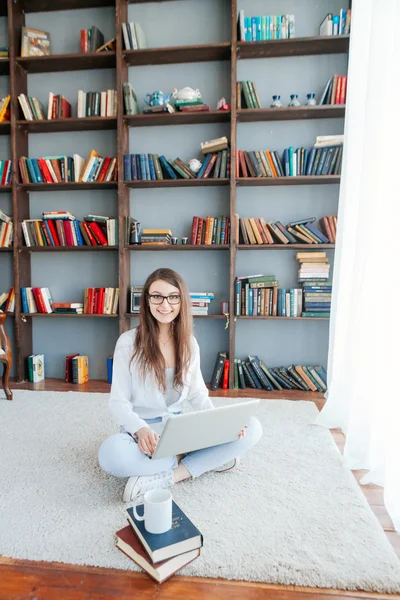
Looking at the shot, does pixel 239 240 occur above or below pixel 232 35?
below

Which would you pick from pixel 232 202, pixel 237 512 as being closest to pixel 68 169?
pixel 232 202

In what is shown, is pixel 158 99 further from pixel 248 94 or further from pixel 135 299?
pixel 135 299

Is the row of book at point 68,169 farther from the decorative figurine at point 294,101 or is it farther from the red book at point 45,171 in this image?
the decorative figurine at point 294,101

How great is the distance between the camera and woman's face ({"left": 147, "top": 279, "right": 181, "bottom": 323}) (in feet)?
4.96

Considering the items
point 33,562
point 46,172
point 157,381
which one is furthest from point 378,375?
point 46,172

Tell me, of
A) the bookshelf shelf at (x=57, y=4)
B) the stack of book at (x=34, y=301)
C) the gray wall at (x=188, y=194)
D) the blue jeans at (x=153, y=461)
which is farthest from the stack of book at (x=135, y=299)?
the bookshelf shelf at (x=57, y=4)

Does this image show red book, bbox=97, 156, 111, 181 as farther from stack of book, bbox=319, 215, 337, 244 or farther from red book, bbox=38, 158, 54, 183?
stack of book, bbox=319, 215, 337, 244

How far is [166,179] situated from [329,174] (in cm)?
125

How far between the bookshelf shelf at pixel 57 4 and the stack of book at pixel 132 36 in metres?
0.38

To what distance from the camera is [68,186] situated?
321cm

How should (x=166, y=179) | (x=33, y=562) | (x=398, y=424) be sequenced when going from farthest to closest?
1. (x=166, y=179)
2. (x=398, y=424)
3. (x=33, y=562)

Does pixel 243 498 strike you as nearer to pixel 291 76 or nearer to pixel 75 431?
pixel 75 431

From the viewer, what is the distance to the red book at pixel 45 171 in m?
3.16

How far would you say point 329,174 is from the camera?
114 inches
